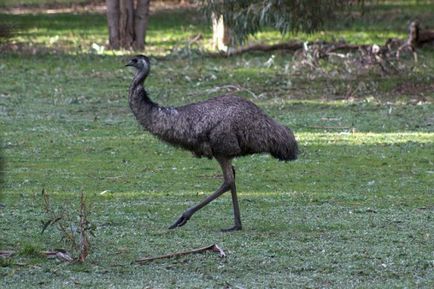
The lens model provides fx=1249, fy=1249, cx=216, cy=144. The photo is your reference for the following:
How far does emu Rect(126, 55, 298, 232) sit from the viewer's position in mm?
11070

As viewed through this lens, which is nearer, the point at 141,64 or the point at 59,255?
the point at 59,255

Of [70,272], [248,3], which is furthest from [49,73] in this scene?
[70,272]

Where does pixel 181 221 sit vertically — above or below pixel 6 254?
below

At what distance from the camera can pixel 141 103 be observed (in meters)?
11.2

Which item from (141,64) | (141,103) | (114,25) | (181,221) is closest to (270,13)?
(114,25)

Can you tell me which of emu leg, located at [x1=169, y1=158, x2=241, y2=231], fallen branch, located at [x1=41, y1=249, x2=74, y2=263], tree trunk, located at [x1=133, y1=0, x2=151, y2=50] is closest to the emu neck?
emu leg, located at [x1=169, y1=158, x2=241, y2=231]

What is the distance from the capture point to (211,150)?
11.1 metres

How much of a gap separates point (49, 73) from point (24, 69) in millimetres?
859

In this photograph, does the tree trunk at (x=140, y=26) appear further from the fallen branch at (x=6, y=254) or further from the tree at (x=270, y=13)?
the fallen branch at (x=6, y=254)

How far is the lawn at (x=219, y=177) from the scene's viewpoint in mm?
9438

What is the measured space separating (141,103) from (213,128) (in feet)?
2.29

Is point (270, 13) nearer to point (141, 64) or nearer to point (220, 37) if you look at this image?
point (220, 37)

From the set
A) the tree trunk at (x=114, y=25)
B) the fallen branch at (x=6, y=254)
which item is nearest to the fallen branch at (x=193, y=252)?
the fallen branch at (x=6, y=254)

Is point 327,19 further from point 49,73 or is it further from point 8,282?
point 8,282
